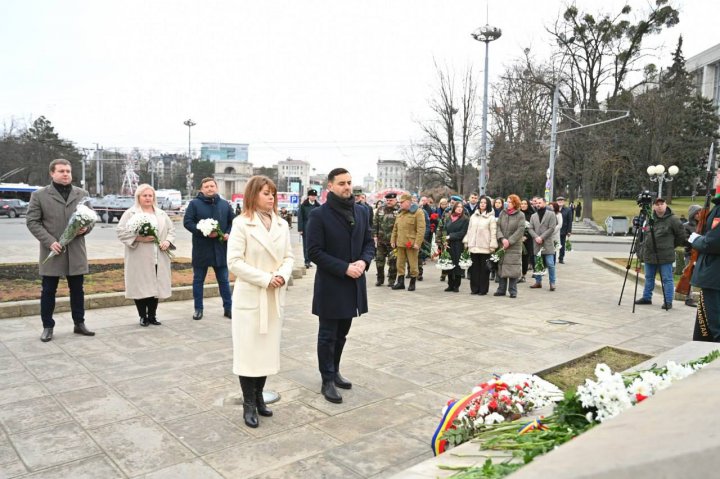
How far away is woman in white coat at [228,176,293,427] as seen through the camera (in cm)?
405

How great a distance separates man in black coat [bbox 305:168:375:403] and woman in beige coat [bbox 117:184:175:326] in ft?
11.1

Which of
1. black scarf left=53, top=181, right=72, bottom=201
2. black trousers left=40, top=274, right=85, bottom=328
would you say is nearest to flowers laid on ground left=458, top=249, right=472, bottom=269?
black trousers left=40, top=274, right=85, bottom=328

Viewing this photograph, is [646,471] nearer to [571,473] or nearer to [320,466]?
[571,473]

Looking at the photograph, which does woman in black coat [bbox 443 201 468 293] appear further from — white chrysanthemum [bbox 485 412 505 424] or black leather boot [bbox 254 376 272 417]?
white chrysanthemum [bbox 485 412 505 424]

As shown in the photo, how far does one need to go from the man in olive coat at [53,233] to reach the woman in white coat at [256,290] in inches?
129

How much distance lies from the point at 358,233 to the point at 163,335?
11.0ft

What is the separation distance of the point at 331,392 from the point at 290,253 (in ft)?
4.12

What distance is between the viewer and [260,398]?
4254mm

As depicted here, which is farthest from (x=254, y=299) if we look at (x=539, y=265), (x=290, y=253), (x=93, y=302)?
(x=539, y=265)

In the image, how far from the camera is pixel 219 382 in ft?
16.4

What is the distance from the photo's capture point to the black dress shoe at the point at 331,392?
14.9ft

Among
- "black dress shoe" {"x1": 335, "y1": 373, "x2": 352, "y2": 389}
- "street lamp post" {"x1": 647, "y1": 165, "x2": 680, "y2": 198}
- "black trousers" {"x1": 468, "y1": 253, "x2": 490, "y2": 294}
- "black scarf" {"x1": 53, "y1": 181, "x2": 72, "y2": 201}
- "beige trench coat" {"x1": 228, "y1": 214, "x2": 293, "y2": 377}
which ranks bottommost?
"black dress shoe" {"x1": 335, "y1": 373, "x2": 352, "y2": 389}

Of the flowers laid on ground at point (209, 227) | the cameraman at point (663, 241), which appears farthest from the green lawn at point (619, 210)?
the flowers laid on ground at point (209, 227)

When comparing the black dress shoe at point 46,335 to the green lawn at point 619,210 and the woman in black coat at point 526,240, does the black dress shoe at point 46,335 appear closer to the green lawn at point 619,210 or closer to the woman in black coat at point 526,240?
the woman in black coat at point 526,240
